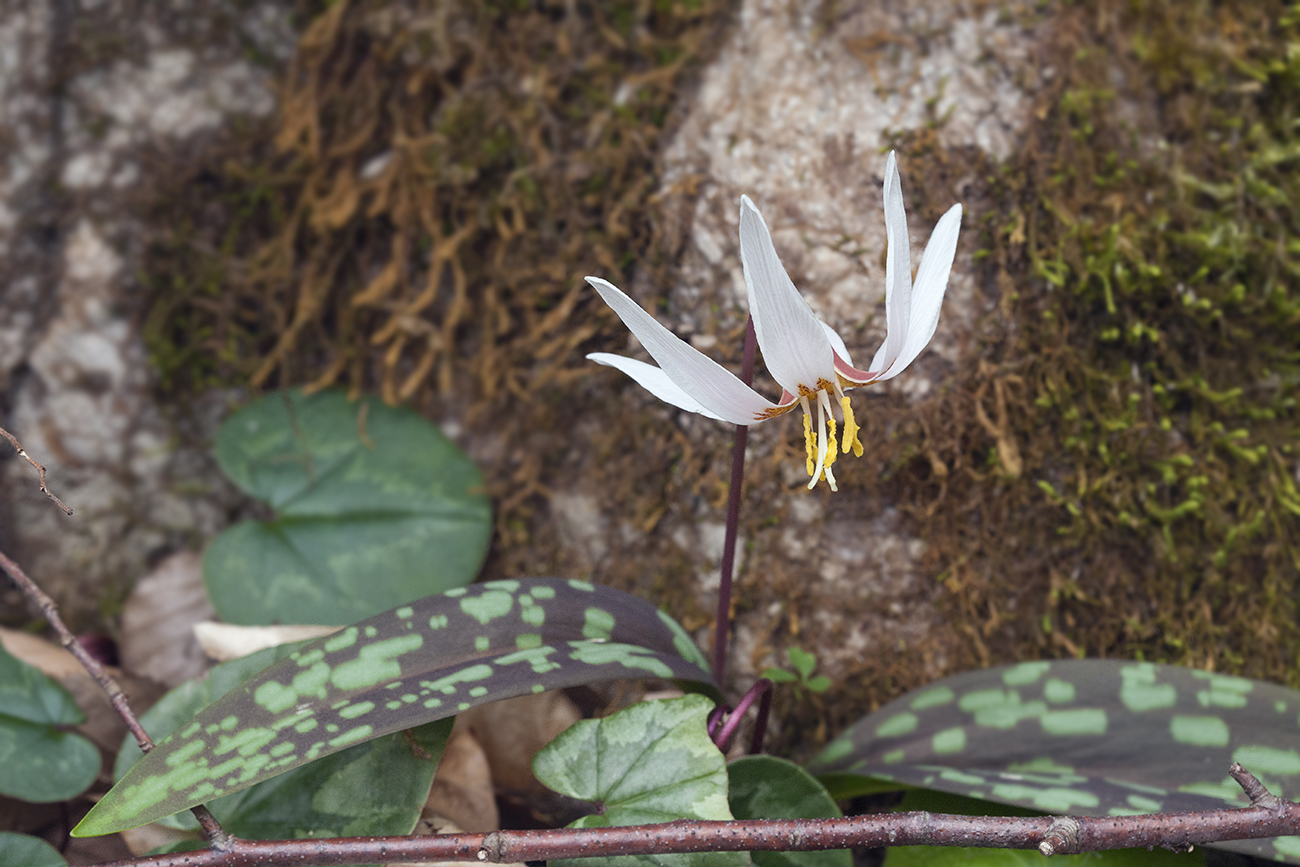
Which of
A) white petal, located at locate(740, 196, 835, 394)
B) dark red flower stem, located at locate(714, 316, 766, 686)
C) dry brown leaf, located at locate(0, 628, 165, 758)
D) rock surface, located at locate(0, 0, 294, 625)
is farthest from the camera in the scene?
rock surface, located at locate(0, 0, 294, 625)

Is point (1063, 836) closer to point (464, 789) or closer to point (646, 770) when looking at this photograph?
point (646, 770)

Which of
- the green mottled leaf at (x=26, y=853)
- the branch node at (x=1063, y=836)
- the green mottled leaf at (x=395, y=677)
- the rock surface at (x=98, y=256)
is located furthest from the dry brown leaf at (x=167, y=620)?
the branch node at (x=1063, y=836)

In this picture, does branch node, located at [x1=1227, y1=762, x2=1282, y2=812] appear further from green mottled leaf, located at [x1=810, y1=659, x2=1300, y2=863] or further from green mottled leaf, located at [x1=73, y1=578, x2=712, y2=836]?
green mottled leaf, located at [x1=73, y1=578, x2=712, y2=836]

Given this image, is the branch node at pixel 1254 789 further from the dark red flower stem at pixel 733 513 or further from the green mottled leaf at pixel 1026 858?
the dark red flower stem at pixel 733 513

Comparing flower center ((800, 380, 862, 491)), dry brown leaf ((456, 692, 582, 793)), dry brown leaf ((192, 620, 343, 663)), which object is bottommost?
dry brown leaf ((456, 692, 582, 793))

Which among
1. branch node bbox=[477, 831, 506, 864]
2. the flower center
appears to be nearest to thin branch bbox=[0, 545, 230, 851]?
branch node bbox=[477, 831, 506, 864]

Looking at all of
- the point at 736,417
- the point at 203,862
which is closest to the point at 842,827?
the point at 736,417

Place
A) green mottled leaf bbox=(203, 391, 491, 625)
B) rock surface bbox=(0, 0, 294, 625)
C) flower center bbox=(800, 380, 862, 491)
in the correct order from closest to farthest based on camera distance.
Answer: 1. flower center bbox=(800, 380, 862, 491)
2. green mottled leaf bbox=(203, 391, 491, 625)
3. rock surface bbox=(0, 0, 294, 625)

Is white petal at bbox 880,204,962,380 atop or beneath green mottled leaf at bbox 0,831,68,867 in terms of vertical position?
atop
